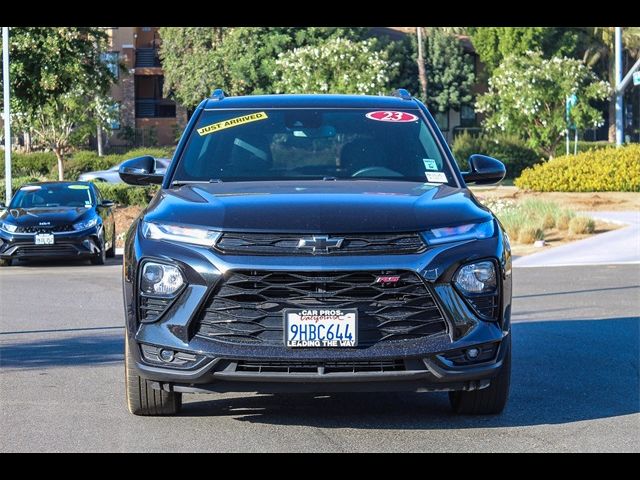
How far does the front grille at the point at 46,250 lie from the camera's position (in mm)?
20547

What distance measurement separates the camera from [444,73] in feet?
236

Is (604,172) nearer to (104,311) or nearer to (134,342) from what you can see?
(104,311)

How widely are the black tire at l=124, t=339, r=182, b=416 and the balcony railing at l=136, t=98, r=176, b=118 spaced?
68545mm

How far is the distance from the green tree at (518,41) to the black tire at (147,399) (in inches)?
2427

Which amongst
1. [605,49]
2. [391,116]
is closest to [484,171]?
[391,116]

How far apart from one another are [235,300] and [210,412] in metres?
1.22

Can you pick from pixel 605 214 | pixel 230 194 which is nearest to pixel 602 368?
pixel 230 194

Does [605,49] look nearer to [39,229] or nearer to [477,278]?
[39,229]

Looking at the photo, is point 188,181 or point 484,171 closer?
point 188,181

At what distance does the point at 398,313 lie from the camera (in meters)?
6.64

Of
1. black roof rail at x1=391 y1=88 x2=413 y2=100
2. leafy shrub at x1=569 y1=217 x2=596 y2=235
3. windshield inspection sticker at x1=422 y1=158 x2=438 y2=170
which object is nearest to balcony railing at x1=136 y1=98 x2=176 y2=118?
leafy shrub at x1=569 y1=217 x2=596 y2=235

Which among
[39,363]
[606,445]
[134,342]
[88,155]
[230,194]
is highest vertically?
[230,194]

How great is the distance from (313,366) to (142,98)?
2786 inches

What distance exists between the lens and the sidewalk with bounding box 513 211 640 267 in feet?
63.1
